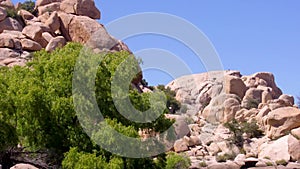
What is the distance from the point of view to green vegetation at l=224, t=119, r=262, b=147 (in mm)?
46853

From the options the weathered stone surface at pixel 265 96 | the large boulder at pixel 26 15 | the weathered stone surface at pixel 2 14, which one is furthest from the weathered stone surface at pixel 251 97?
the weathered stone surface at pixel 2 14

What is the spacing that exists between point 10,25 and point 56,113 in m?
32.0

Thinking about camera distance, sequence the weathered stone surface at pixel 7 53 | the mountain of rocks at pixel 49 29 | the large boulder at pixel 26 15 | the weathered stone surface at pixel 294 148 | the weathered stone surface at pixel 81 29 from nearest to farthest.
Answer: the weathered stone surface at pixel 294 148
the weathered stone surface at pixel 7 53
the mountain of rocks at pixel 49 29
the weathered stone surface at pixel 81 29
the large boulder at pixel 26 15

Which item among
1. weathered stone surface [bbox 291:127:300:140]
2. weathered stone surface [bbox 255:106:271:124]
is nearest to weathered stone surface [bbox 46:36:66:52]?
weathered stone surface [bbox 291:127:300:140]

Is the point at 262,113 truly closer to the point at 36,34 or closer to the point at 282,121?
the point at 282,121

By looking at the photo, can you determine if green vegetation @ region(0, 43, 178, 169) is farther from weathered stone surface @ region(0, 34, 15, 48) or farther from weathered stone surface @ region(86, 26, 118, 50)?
weathered stone surface @ region(0, 34, 15, 48)

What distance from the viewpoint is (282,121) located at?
44.4 m

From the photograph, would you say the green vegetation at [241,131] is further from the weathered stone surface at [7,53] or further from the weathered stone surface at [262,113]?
the weathered stone surface at [7,53]

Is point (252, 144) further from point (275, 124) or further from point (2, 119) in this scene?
point (2, 119)

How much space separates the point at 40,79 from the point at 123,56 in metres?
2.97

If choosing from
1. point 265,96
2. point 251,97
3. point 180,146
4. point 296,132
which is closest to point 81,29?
point 180,146

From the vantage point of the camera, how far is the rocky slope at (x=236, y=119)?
38.3 m

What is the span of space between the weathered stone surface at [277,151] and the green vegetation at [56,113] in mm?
20860

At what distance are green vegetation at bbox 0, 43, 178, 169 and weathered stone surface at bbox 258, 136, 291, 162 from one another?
2086cm
